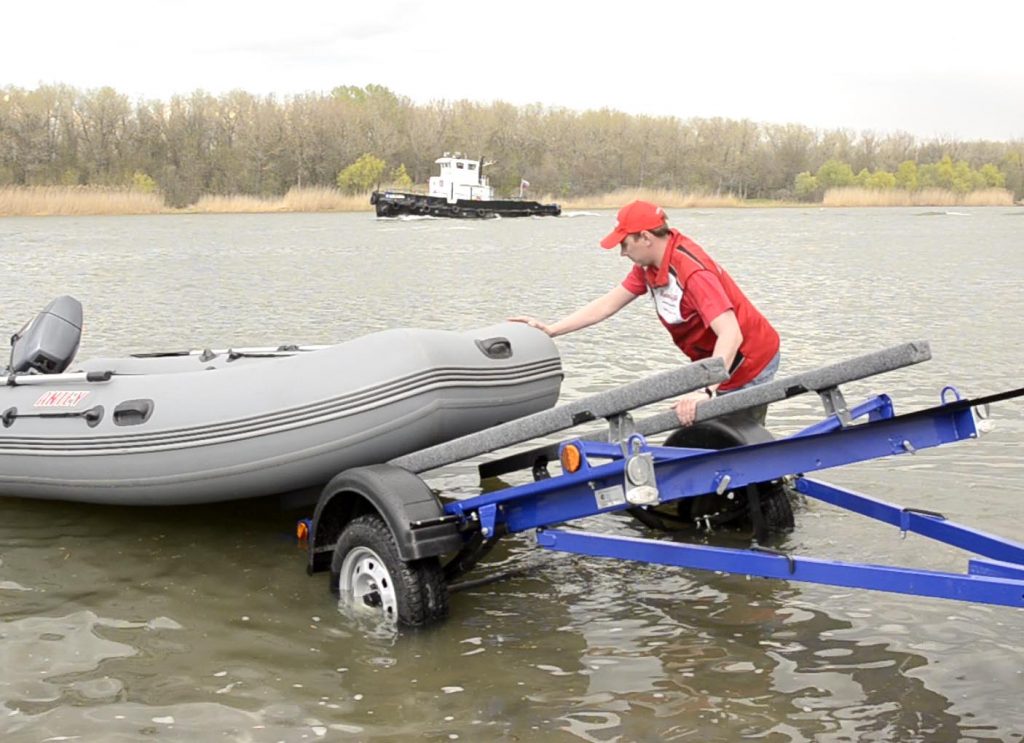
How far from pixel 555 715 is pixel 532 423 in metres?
0.96

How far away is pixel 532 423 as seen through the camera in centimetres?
410

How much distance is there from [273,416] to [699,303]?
1814 millimetres

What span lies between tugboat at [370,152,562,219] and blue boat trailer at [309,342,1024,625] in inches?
1717

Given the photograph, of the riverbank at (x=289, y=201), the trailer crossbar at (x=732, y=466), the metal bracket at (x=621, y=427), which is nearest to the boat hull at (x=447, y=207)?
the riverbank at (x=289, y=201)

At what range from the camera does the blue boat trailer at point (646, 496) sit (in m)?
3.65

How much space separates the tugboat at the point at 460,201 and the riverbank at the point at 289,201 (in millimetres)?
3398

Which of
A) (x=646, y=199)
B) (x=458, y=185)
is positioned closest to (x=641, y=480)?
(x=458, y=185)

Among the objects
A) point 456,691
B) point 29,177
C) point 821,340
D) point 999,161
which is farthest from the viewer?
point 999,161

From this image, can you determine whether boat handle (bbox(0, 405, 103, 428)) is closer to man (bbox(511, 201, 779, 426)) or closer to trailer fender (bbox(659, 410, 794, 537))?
man (bbox(511, 201, 779, 426))

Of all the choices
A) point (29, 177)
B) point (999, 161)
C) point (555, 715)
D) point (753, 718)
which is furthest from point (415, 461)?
point (999, 161)

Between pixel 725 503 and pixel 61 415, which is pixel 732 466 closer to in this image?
pixel 725 503

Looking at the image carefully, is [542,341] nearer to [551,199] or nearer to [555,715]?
[555,715]

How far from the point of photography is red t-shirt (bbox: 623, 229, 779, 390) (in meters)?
4.77

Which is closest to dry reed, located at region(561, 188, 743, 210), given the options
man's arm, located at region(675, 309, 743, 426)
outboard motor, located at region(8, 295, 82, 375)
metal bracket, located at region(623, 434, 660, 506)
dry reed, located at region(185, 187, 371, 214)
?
dry reed, located at region(185, 187, 371, 214)
